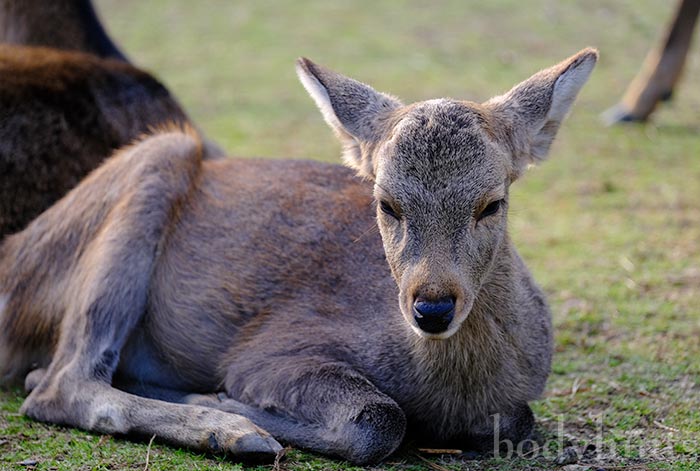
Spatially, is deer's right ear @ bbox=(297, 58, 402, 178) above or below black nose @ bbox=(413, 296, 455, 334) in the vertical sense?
above

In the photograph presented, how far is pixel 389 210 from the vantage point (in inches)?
162

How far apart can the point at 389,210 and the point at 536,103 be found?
0.84 meters

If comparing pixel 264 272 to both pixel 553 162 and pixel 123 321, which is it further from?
pixel 553 162

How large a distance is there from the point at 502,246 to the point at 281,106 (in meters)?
7.10

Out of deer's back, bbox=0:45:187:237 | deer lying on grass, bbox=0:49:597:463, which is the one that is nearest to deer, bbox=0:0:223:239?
deer's back, bbox=0:45:187:237

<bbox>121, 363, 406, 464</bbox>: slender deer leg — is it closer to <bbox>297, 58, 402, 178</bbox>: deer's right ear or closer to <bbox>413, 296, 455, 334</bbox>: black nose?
<bbox>413, 296, 455, 334</bbox>: black nose

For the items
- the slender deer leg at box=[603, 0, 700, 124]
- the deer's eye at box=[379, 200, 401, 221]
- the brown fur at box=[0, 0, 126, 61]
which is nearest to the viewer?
the deer's eye at box=[379, 200, 401, 221]

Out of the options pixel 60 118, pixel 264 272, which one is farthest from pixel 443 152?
pixel 60 118

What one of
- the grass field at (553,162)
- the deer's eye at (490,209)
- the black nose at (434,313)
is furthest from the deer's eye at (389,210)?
the grass field at (553,162)

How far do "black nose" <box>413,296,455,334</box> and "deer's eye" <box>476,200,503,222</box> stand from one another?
15.9 inches

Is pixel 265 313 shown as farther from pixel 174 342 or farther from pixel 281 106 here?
pixel 281 106

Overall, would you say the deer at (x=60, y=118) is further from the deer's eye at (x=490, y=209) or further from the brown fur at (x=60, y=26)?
the deer's eye at (x=490, y=209)

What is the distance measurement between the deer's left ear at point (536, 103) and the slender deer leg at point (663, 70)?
229 inches

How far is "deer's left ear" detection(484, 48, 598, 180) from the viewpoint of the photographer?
14.4ft
